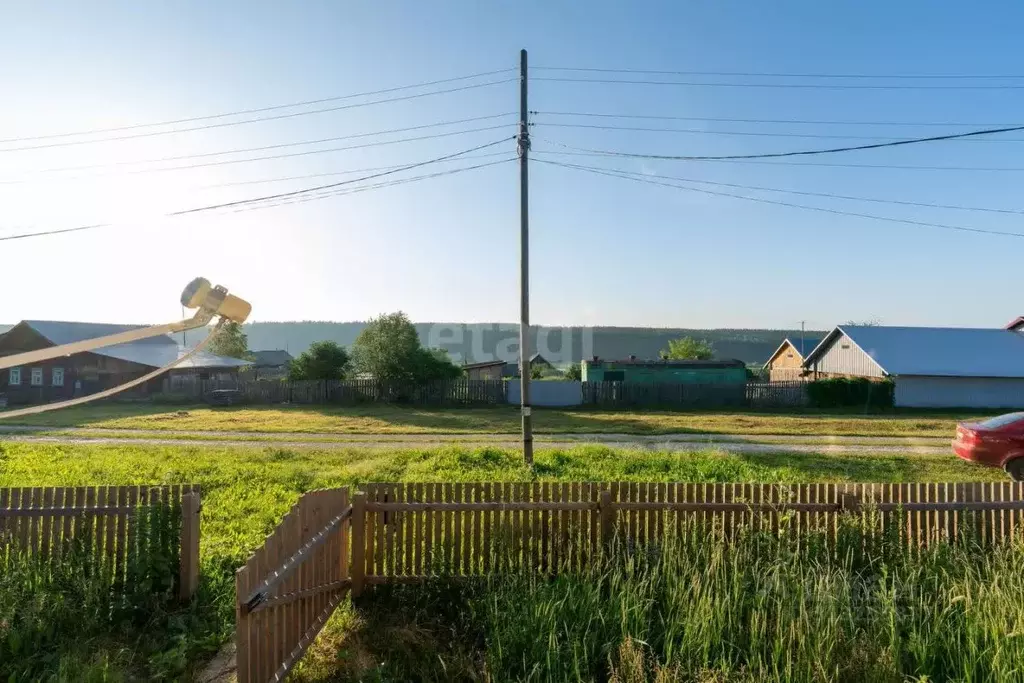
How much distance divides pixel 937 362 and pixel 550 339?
123ft

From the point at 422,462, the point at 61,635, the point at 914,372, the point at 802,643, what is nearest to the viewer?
the point at 802,643

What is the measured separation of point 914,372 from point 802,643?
1338 inches

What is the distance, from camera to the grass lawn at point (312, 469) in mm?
8449

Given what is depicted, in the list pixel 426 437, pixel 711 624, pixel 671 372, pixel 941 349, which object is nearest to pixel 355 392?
pixel 426 437

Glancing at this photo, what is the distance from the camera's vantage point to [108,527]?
565 cm

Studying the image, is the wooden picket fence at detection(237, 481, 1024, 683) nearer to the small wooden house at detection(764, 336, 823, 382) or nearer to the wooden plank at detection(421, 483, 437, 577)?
the wooden plank at detection(421, 483, 437, 577)

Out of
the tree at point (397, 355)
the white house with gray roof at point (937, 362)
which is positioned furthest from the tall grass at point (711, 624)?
the white house with gray roof at point (937, 362)

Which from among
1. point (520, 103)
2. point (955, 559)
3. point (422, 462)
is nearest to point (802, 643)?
point (955, 559)

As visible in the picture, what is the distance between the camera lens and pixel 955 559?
5.65 meters

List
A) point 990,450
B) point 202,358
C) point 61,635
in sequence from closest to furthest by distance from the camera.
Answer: point 61,635 → point 990,450 → point 202,358

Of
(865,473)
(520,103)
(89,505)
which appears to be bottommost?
(865,473)

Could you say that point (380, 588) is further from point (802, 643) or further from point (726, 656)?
point (802, 643)

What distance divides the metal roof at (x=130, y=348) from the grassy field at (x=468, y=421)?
20.0 feet

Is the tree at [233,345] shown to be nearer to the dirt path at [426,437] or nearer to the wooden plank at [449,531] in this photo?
the dirt path at [426,437]
